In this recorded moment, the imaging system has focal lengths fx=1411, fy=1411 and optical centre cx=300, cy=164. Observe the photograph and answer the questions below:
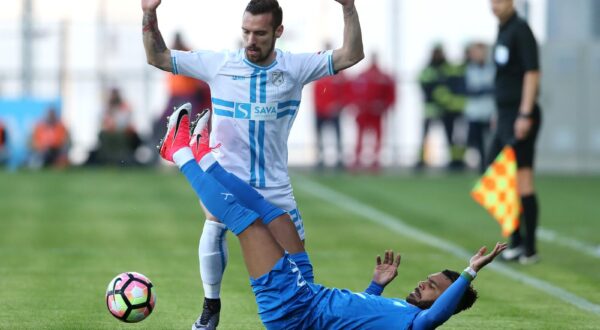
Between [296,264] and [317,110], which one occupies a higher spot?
[296,264]

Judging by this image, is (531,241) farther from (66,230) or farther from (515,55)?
(66,230)

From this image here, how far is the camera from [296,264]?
7676 mm

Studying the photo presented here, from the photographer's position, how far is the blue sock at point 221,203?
7398mm

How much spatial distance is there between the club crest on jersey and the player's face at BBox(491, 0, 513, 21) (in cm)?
458

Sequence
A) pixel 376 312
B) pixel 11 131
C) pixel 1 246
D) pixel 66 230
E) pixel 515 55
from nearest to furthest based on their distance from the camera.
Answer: pixel 376 312 → pixel 515 55 → pixel 1 246 → pixel 66 230 → pixel 11 131

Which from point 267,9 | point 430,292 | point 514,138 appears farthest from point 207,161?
point 514,138

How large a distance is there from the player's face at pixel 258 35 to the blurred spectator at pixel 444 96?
1658 cm

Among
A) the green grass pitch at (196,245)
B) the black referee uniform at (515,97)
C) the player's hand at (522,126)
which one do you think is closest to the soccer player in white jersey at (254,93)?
the green grass pitch at (196,245)

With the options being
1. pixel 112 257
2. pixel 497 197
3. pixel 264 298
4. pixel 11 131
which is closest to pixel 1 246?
pixel 112 257

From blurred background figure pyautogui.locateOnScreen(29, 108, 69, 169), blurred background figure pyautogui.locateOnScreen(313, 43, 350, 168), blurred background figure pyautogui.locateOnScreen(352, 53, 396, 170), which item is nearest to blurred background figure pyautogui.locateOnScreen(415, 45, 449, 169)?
blurred background figure pyautogui.locateOnScreen(352, 53, 396, 170)

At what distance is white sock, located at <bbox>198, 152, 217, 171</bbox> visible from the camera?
7699mm

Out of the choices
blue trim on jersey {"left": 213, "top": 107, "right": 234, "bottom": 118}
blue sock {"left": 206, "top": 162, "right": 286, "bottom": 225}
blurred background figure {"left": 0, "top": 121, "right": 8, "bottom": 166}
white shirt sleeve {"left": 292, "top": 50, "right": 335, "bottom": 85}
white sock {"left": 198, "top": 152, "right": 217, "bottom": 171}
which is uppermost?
white shirt sleeve {"left": 292, "top": 50, "right": 335, "bottom": 85}

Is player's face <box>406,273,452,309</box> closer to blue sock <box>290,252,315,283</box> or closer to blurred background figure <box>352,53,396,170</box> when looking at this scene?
blue sock <box>290,252,315,283</box>

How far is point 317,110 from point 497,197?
492 inches
